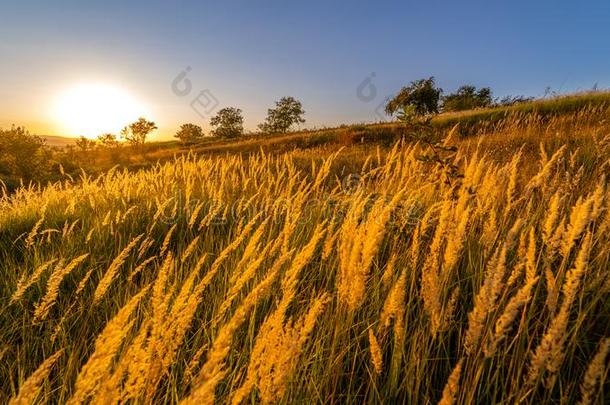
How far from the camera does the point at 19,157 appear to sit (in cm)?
2056

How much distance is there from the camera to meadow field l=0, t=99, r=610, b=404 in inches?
39.5

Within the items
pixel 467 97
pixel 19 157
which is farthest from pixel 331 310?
pixel 467 97

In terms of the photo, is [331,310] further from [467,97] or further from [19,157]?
[467,97]

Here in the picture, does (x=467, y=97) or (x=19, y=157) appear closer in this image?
(x=19, y=157)

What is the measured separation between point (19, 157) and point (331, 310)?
82.1 ft

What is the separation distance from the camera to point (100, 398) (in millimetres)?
834

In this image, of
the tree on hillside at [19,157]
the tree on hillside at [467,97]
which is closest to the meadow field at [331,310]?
the tree on hillside at [19,157]

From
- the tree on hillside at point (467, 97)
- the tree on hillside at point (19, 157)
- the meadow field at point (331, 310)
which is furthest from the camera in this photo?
the tree on hillside at point (467, 97)

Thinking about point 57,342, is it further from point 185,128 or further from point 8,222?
point 185,128

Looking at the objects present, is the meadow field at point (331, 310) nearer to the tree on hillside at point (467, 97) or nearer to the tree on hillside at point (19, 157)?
the tree on hillside at point (19, 157)

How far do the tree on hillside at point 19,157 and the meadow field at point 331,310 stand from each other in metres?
20.3

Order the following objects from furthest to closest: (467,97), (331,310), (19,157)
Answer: (467,97), (19,157), (331,310)

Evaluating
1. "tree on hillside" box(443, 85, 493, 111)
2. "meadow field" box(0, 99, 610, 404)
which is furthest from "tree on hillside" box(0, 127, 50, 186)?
"tree on hillside" box(443, 85, 493, 111)

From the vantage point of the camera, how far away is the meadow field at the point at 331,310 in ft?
3.29
